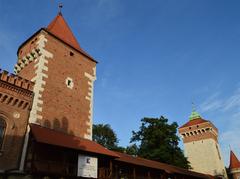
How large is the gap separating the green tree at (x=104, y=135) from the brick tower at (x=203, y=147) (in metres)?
13.1

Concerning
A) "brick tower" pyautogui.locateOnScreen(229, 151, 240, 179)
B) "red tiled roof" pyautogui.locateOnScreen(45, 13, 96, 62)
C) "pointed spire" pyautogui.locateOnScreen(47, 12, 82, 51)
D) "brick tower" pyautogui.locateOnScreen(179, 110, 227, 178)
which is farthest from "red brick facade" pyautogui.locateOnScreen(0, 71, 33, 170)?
"brick tower" pyautogui.locateOnScreen(229, 151, 240, 179)

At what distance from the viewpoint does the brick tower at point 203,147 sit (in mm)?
42094

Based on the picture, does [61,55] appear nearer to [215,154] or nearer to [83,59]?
[83,59]

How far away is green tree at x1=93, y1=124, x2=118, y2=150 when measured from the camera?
43188 millimetres

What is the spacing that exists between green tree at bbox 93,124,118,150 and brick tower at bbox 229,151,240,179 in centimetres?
2223

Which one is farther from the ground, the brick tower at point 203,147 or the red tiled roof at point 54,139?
the brick tower at point 203,147

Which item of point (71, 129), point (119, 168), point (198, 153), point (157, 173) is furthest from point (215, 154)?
point (71, 129)

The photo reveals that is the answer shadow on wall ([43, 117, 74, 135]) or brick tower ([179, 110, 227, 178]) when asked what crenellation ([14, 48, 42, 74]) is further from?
brick tower ([179, 110, 227, 178])

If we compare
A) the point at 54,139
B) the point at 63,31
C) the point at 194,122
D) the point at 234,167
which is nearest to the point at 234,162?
the point at 234,167

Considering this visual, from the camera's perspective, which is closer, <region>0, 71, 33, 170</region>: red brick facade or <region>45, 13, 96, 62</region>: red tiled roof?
<region>0, 71, 33, 170</region>: red brick facade

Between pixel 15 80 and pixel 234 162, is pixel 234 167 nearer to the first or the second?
pixel 234 162

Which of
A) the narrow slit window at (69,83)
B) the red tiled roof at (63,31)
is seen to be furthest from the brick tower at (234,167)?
the narrow slit window at (69,83)

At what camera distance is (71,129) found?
17.8 metres

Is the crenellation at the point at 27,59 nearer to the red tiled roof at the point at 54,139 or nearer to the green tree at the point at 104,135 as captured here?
the red tiled roof at the point at 54,139
